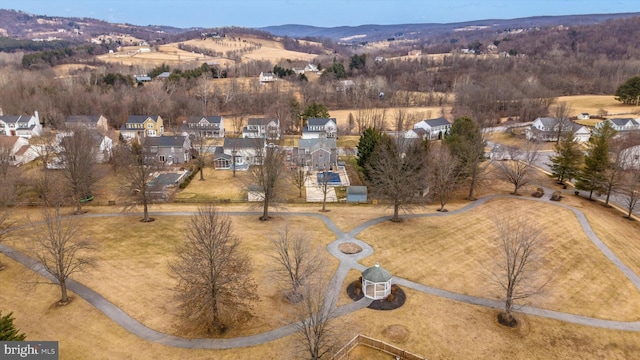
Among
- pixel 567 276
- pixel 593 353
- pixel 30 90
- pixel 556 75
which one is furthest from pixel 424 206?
pixel 556 75

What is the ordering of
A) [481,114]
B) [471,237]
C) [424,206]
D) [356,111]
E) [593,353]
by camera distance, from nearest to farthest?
[593,353] < [471,237] < [424,206] < [481,114] < [356,111]

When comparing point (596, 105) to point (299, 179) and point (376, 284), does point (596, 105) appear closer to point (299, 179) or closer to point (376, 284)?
point (299, 179)

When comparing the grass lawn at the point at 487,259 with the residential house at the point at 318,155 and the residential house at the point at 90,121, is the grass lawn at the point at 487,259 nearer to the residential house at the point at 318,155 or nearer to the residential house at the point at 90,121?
the residential house at the point at 318,155

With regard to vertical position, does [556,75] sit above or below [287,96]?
above

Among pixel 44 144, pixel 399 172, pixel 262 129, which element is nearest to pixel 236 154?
pixel 262 129

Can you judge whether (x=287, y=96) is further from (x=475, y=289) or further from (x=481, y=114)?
(x=475, y=289)

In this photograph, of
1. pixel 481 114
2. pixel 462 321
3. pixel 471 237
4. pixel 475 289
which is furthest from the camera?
pixel 481 114
